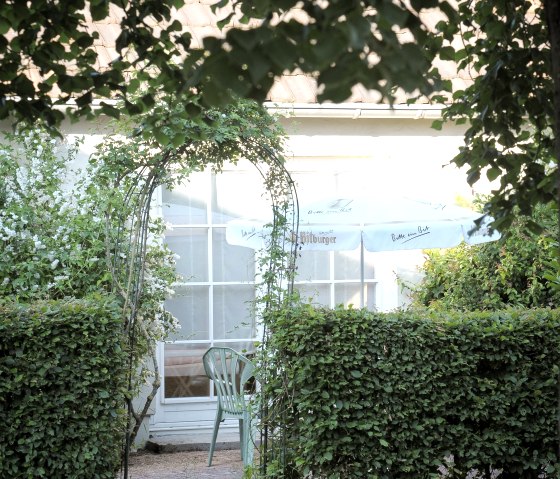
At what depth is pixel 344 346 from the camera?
5.96m

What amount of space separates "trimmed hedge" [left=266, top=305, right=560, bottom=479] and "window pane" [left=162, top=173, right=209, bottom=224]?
3.36 meters

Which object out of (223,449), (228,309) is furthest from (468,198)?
(223,449)

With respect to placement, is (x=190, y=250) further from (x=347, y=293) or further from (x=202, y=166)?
(x=202, y=166)

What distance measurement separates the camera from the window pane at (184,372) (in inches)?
357

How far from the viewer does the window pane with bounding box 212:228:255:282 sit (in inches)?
368

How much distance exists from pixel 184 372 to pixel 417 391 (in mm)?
3624

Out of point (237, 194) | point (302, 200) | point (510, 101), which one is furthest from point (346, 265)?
point (510, 101)

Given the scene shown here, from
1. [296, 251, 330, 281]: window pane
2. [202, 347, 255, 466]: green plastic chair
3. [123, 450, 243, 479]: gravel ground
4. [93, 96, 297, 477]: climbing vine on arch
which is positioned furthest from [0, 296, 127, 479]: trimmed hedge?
[296, 251, 330, 281]: window pane

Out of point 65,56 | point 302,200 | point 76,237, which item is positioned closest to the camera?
point 65,56

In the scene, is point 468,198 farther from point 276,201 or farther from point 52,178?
point 52,178

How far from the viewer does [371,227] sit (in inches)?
306

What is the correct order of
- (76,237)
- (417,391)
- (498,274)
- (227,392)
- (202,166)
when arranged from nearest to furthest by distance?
(417,391), (202,166), (76,237), (227,392), (498,274)

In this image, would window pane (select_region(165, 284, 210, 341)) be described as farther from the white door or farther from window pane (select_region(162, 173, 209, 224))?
window pane (select_region(162, 173, 209, 224))

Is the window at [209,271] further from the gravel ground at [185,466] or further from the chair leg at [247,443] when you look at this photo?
the chair leg at [247,443]
